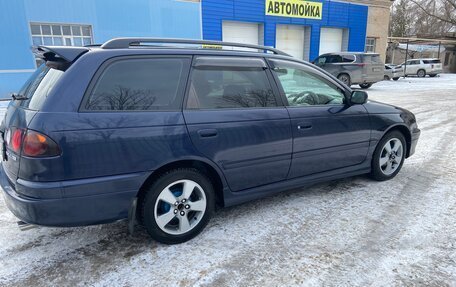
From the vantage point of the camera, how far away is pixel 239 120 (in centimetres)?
307

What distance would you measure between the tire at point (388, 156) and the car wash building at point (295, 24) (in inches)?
524

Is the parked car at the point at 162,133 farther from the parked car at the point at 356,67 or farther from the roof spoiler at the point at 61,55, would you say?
the parked car at the point at 356,67

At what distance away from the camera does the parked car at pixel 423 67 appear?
27281 millimetres

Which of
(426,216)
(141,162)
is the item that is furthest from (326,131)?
(141,162)

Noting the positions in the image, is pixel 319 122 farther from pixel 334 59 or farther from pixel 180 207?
pixel 334 59

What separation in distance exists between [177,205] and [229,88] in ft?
3.82

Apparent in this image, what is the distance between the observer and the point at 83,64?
2521 millimetres

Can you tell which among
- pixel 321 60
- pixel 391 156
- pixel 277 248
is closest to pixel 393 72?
pixel 321 60

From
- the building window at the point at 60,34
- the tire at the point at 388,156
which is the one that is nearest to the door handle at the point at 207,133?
the tire at the point at 388,156

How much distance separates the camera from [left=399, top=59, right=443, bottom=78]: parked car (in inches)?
1074

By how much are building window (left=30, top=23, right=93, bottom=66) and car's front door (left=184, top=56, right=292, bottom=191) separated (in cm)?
1148

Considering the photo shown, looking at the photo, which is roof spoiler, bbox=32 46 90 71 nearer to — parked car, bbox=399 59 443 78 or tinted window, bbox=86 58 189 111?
tinted window, bbox=86 58 189 111

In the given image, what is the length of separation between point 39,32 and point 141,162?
1236 cm

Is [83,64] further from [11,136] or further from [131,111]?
[11,136]
